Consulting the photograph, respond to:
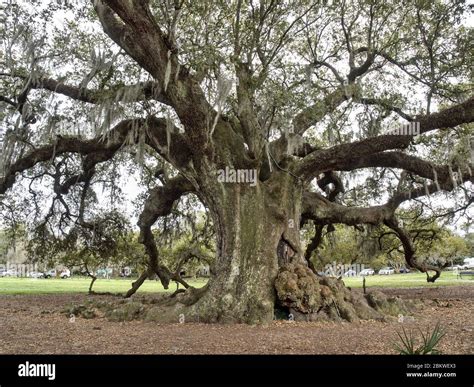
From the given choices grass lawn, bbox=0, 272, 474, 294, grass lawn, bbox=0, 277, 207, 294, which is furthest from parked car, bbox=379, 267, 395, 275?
grass lawn, bbox=0, 277, 207, 294

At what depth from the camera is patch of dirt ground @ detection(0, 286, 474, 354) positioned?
655 centimetres

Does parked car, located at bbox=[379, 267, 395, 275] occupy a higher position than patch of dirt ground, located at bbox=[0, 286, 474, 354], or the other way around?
patch of dirt ground, located at bbox=[0, 286, 474, 354]

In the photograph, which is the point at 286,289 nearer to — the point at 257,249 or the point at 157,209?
the point at 257,249

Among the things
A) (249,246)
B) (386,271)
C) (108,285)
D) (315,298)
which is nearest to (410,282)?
(386,271)

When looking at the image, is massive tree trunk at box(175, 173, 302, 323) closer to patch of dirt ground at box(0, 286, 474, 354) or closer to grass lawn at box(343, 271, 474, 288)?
patch of dirt ground at box(0, 286, 474, 354)

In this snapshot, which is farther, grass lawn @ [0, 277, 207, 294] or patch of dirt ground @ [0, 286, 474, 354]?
grass lawn @ [0, 277, 207, 294]

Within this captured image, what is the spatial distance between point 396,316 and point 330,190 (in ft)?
19.2

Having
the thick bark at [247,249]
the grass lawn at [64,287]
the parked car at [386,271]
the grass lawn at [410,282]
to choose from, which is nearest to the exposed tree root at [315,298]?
the thick bark at [247,249]

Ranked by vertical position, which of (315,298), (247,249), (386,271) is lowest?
(386,271)

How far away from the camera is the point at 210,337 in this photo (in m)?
7.58

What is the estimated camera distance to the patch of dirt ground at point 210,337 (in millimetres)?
6555

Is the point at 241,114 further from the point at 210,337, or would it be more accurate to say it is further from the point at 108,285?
the point at 108,285

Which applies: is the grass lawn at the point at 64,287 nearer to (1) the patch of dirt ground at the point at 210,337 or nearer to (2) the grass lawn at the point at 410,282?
(2) the grass lawn at the point at 410,282
